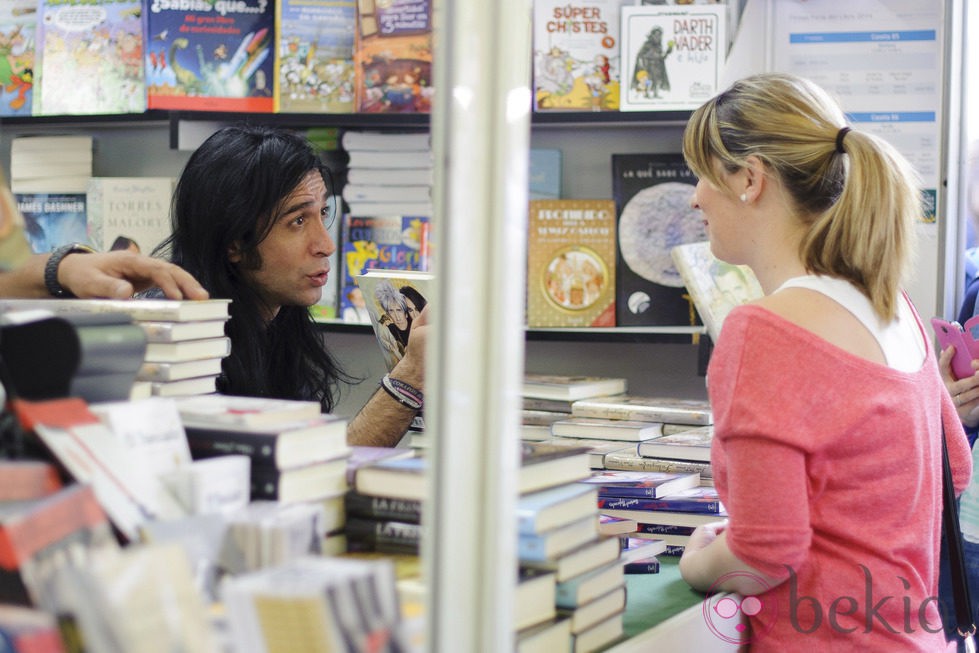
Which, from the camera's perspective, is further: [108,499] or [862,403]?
[862,403]

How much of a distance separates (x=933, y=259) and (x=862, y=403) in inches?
62.9

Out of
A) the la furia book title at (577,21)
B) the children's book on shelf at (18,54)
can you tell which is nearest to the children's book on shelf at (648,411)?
the la furia book title at (577,21)

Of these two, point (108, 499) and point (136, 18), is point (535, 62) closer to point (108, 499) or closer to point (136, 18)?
point (136, 18)

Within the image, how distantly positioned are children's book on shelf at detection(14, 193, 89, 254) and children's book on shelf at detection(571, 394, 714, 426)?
1.73 metres

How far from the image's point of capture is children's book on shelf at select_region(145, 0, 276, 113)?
305 cm

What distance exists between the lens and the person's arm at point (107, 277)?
1573mm

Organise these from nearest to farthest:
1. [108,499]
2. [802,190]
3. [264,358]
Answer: [108,499] < [802,190] < [264,358]

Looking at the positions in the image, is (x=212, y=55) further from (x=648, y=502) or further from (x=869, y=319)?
(x=869, y=319)

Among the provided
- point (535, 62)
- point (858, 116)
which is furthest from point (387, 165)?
point (858, 116)

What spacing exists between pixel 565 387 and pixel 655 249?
0.54m

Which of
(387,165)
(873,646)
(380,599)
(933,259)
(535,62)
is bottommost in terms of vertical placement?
(873,646)

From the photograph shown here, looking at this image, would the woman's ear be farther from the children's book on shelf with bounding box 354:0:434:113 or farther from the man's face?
the children's book on shelf with bounding box 354:0:434:113

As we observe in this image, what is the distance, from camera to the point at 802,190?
1.64 meters

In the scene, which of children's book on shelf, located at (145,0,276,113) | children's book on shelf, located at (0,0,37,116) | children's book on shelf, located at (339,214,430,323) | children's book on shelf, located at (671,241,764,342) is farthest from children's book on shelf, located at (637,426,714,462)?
children's book on shelf, located at (0,0,37,116)
